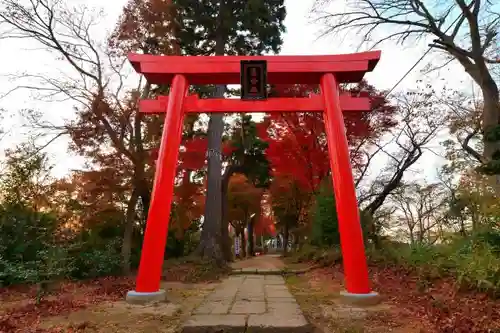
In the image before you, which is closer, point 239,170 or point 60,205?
point 60,205

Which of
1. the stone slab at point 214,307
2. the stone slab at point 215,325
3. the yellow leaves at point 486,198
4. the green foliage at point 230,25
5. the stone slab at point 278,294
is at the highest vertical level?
the green foliage at point 230,25

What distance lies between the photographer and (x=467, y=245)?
6355 millimetres

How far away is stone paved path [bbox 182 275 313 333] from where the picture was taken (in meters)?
4.47

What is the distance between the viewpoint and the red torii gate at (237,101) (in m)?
6.79

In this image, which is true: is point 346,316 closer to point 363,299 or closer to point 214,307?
point 363,299

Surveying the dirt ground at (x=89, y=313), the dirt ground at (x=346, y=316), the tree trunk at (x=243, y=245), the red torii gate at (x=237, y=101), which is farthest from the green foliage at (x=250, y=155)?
the tree trunk at (x=243, y=245)

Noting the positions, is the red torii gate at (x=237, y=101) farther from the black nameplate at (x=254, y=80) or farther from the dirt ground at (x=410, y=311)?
the dirt ground at (x=410, y=311)

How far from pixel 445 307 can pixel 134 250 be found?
983 cm

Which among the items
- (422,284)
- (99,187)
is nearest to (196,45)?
(99,187)

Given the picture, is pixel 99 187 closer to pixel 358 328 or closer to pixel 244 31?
pixel 244 31

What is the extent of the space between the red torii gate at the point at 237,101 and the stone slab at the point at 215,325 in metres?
2.11

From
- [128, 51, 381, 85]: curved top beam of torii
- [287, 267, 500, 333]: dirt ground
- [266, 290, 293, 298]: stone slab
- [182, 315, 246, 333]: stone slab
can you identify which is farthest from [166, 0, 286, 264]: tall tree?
[182, 315, 246, 333]: stone slab

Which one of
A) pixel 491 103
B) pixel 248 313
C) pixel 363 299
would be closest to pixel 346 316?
pixel 363 299

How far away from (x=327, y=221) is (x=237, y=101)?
7.62 meters
